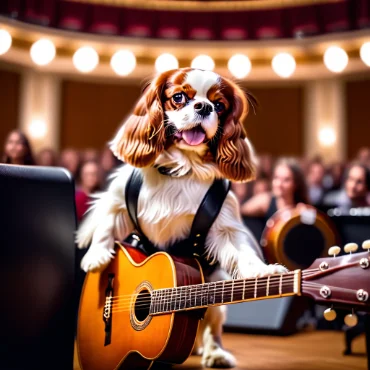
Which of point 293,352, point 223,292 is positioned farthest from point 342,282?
point 293,352

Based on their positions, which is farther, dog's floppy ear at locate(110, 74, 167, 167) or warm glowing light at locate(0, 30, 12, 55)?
warm glowing light at locate(0, 30, 12, 55)

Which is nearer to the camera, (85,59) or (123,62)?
(85,59)

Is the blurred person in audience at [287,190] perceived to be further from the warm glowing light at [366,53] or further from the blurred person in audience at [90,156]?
the warm glowing light at [366,53]

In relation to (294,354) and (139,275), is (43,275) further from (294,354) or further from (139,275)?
(294,354)

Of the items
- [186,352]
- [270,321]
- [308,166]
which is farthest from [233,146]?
[308,166]

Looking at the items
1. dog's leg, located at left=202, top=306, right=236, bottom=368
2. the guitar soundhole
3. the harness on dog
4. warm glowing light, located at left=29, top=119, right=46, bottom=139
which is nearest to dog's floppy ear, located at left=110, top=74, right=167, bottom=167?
the harness on dog

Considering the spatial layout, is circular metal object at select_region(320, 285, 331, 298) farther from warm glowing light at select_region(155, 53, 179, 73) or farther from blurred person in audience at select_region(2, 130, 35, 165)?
warm glowing light at select_region(155, 53, 179, 73)

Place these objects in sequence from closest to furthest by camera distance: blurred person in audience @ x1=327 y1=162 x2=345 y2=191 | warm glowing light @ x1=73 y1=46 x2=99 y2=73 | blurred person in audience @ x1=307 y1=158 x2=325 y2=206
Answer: blurred person in audience @ x1=307 y1=158 x2=325 y2=206
blurred person in audience @ x1=327 y1=162 x2=345 y2=191
warm glowing light @ x1=73 y1=46 x2=99 y2=73

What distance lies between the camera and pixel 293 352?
251 centimetres

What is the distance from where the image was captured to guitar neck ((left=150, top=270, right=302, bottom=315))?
1.49 meters

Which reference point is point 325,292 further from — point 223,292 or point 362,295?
point 223,292

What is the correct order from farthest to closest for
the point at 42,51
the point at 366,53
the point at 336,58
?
the point at 336,58 → the point at 42,51 → the point at 366,53

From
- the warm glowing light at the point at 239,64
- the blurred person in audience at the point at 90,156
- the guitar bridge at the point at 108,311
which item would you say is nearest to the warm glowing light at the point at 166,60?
the warm glowing light at the point at 239,64

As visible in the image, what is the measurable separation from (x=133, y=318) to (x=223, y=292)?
0.38 meters
